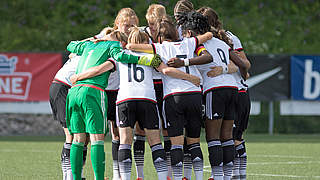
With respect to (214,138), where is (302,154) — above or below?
below

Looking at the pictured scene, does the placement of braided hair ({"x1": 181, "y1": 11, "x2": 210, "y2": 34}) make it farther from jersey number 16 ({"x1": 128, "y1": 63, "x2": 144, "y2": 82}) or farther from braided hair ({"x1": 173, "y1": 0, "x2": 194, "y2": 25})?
jersey number 16 ({"x1": 128, "y1": 63, "x2": 144, "y2": 82})

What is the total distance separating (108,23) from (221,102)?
13.9 metres

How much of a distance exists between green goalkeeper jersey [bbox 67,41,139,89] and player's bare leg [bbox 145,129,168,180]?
0.75 metres

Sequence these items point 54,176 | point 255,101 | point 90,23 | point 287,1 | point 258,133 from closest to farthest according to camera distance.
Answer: point 54,176 → point 255,101 → point 258,133 → point 90,23 → point 287,1

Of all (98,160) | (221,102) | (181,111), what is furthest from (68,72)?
(221,102)

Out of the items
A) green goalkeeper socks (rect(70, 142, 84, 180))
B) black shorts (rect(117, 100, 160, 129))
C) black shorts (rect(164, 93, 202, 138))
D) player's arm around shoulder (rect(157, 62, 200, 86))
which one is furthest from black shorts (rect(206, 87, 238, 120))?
green goalkeeper socks (rect(70, 142, 84, 180))

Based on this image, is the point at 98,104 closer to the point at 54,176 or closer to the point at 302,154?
the point at 54,176

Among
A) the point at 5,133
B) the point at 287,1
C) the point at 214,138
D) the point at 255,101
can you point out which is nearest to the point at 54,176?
the point at 214,138

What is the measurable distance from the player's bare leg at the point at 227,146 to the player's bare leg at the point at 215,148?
7.7 inches

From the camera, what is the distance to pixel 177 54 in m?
7.61

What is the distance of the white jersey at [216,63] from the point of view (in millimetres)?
7793

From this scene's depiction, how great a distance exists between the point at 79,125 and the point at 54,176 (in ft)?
6.51

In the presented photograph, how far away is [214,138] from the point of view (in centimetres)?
770

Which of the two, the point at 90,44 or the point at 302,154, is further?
the point at 302,154
